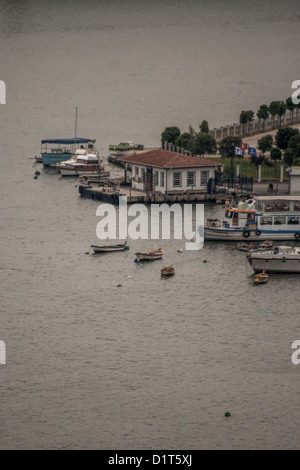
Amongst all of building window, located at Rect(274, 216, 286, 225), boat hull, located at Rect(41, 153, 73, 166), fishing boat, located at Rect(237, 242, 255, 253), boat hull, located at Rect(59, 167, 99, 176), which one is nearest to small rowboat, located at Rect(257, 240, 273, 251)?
fishing boat, located at Rect(237, 242, 255, 253)

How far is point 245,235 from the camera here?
77.9 meters

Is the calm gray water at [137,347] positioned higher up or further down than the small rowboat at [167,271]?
further down

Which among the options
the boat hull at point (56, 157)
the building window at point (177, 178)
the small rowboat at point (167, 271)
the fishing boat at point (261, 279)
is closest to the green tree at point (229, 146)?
the building window at point (177, 178)

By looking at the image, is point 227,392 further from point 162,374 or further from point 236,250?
point 236,250

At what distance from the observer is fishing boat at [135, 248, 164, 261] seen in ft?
238

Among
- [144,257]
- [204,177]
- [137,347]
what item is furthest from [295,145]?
[137,347]

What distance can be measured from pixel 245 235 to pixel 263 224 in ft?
4.28

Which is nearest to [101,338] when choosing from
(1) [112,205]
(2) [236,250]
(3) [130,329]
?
(3) [130,329]

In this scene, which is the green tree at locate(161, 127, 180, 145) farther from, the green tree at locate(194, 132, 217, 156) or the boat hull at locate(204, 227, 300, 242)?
the boat hull at locate(204, 227, 300, 242)

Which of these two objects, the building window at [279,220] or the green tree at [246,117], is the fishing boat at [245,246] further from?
the green tree at [246,117]

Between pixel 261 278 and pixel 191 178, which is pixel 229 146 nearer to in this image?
pixel 191 178

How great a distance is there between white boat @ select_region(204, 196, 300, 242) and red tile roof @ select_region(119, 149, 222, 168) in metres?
15.8

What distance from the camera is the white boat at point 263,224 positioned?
255 feet

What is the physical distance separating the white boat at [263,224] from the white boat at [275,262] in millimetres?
7972
